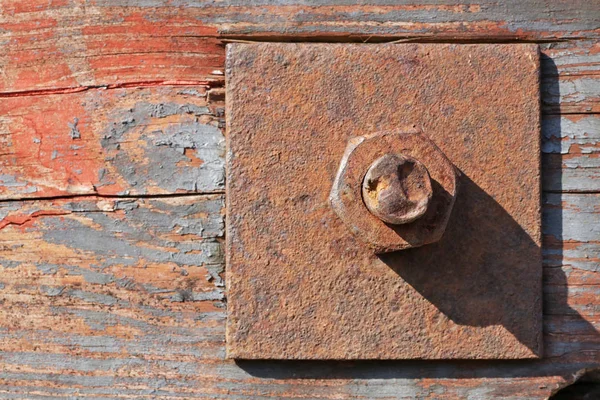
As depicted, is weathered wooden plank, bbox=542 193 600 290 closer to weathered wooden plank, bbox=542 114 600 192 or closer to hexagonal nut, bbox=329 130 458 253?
weathered wooden plank, bbox=542 114 600 192

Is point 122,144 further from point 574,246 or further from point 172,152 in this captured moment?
point 574,246

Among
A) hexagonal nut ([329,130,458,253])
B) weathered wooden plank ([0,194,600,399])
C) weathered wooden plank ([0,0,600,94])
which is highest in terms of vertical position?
weathered wooden plank ([0,0,600,94])

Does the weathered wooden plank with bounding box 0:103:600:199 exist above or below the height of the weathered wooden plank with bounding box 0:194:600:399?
above

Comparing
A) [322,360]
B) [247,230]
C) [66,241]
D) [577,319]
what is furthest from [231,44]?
[577,319]

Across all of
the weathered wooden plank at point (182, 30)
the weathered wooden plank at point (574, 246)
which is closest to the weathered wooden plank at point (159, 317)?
the weathered wooden plank at point (574, 246)

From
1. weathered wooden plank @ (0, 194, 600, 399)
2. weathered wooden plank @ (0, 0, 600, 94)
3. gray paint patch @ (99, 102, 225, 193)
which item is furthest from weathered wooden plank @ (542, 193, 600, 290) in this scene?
gray paint patch @ (99, 102, 225, 193)

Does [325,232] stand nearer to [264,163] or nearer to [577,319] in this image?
[264,163]
